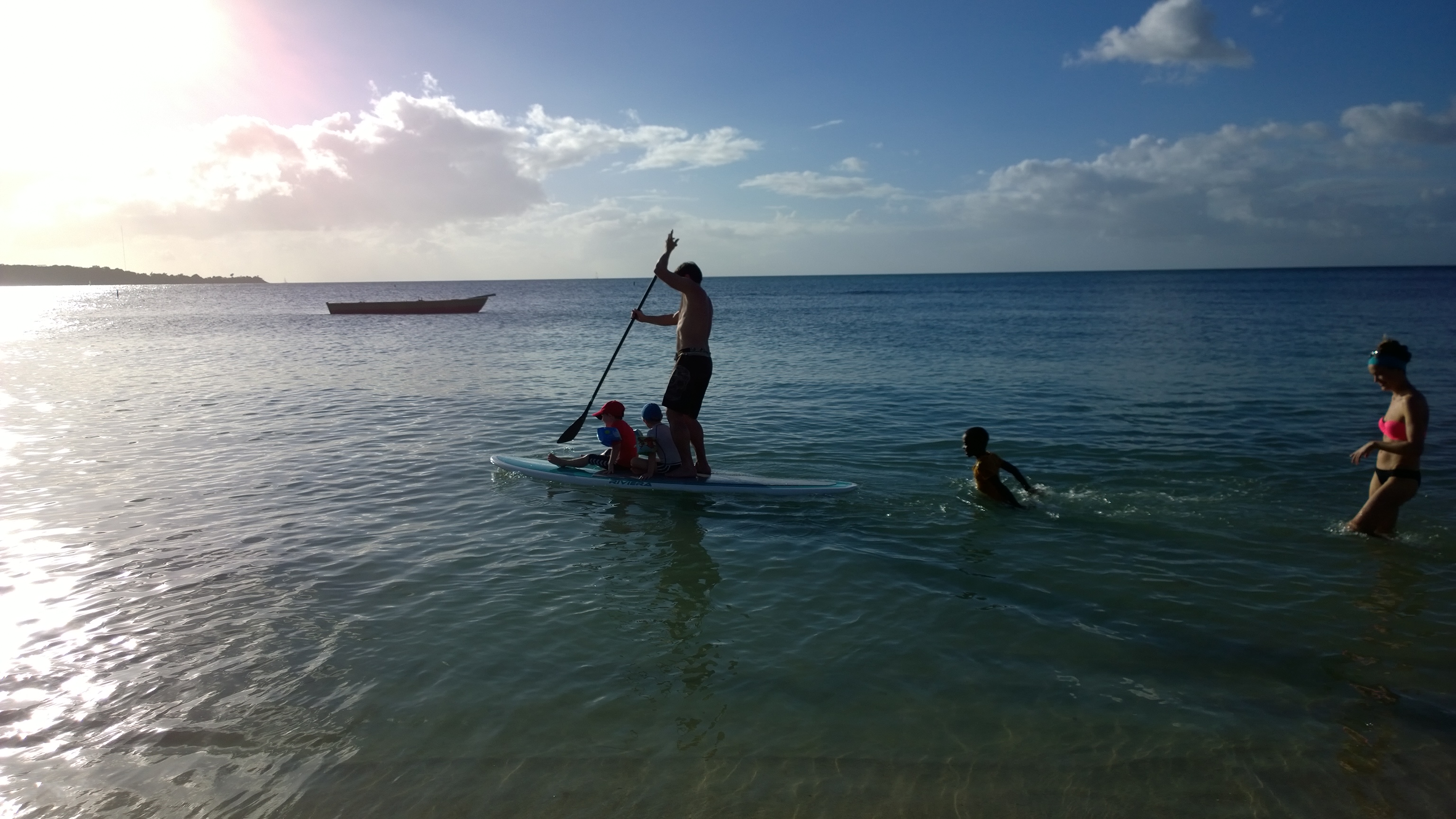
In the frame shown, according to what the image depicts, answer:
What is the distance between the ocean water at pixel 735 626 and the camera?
4.34 meters

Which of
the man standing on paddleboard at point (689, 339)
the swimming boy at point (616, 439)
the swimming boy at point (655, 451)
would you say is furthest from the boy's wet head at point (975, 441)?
the swimming boy at point (616, 439)

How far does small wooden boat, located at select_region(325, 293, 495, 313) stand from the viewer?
6253 centimetres

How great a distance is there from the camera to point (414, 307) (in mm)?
62906

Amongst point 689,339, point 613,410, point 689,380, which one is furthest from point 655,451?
point 689,339

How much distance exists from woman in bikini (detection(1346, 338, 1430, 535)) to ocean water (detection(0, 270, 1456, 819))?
1.31ft

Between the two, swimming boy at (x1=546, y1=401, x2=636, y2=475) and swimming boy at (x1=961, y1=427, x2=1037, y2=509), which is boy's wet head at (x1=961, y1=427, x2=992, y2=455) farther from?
swimming boy at (x1=546, y1=401, x2=636, y2=475)

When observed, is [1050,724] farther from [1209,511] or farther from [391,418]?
[391,418]

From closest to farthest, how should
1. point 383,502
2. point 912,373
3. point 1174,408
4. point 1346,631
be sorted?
point 1346,631 → point 383,502 → point 1174,408 → point 912,373

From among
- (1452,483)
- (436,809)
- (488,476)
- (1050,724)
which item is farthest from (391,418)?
(1452,483)

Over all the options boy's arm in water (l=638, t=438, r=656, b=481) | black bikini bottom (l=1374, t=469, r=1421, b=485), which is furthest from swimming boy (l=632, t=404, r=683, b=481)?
black bikini bottom (l=1374, t=469, r=1421, b=485)

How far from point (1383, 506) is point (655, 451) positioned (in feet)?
24.1

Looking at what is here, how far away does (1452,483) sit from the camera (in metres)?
9.80

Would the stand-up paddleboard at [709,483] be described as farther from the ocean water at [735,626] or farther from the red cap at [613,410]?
the red cap at [613,410]

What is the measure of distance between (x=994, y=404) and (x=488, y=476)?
1045cm
